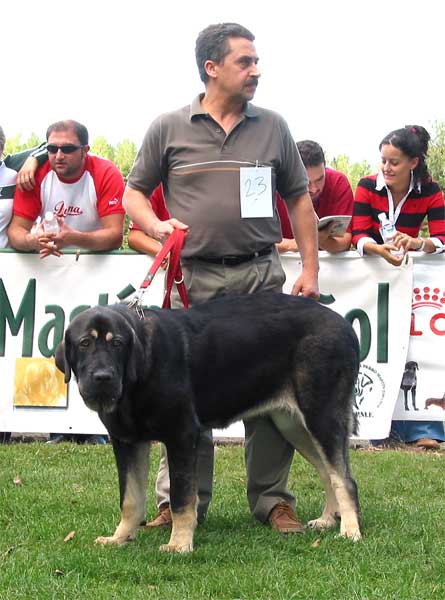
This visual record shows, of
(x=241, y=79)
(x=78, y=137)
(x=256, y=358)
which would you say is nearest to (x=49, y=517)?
(x=256, y=358)

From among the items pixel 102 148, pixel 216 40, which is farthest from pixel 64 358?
pixel 102 148

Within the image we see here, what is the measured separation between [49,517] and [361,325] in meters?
3.57

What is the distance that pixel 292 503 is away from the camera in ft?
19.3

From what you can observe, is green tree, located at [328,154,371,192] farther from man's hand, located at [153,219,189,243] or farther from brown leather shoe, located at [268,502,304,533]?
man's hand, located at [153,219,189,243]

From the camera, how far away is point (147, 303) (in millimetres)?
8336

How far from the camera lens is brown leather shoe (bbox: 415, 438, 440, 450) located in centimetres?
836

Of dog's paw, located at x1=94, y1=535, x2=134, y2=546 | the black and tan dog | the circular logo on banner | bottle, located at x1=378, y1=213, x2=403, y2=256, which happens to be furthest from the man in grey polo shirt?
the circular logo on banner

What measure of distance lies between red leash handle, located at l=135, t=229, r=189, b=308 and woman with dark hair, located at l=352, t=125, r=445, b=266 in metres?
3.01

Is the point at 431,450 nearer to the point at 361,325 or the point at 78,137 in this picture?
the point at 361,325

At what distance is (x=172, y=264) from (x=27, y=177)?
3128 millimetres

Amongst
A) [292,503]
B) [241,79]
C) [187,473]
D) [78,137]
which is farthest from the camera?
[78,137]

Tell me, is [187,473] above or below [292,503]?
above

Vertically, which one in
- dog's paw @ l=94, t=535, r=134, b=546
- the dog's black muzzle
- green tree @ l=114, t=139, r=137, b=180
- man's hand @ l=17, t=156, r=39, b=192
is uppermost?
man's hand @ l=17, t=156, r=39, b=192

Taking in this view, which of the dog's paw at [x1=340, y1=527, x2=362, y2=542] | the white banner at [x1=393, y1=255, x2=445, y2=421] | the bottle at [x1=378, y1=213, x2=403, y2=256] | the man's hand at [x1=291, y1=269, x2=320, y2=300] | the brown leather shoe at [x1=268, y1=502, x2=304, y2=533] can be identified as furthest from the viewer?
the white banner at [x1=393, y1=255, x2=445, y2=421]
